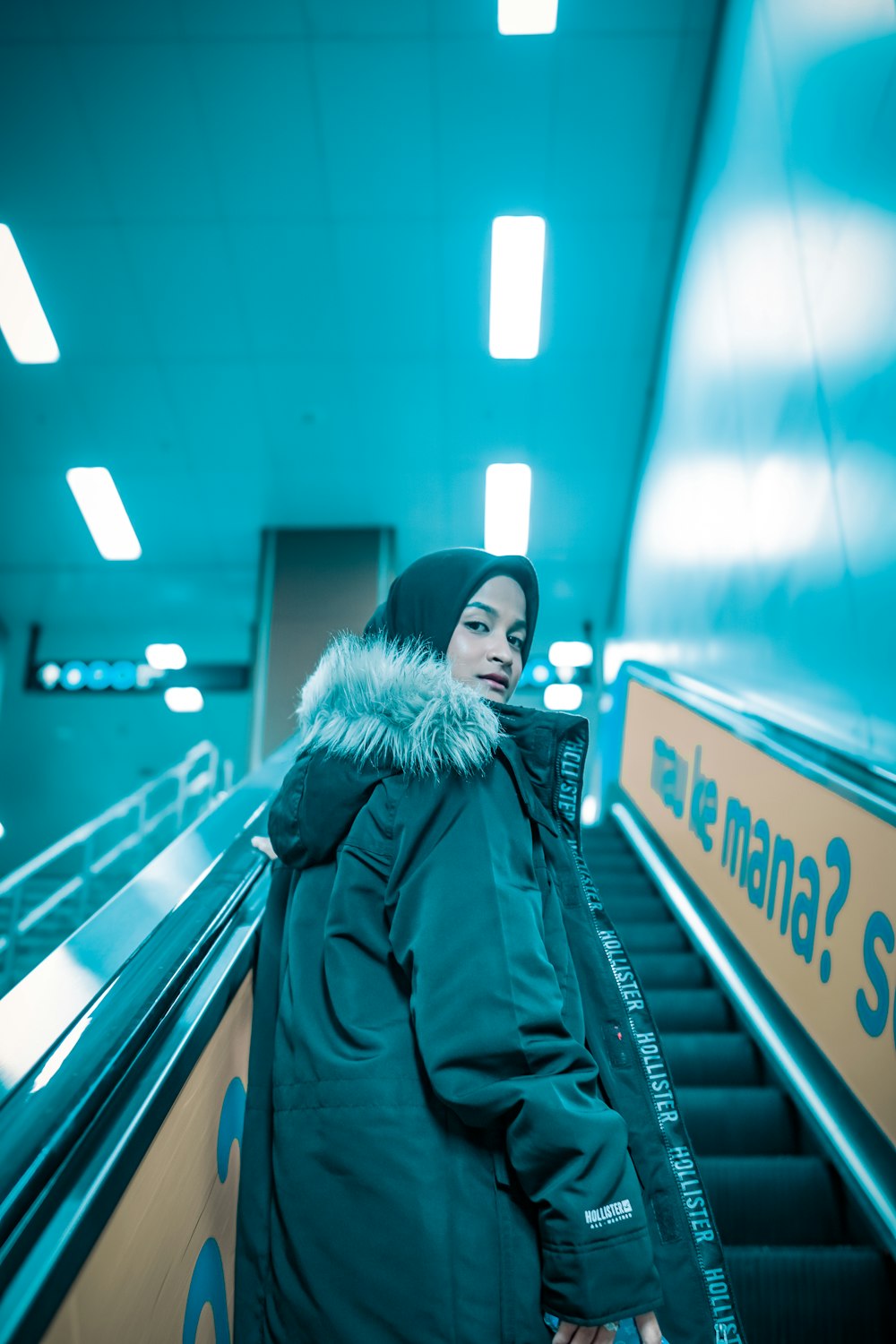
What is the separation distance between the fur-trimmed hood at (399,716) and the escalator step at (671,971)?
222cm

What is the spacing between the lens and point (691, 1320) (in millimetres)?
1129

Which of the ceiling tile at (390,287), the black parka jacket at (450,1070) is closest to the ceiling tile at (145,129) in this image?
the ceiling tile at (390,287)

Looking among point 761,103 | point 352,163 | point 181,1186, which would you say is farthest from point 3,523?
point 181,1186

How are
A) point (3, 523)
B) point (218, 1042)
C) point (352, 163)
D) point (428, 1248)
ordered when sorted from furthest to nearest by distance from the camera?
point (3, 523)
point (352, 163)
point (218, 1042)
point (428, 1248)

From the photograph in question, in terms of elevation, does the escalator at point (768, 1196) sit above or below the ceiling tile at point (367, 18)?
below

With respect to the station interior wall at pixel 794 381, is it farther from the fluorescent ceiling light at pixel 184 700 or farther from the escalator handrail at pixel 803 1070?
the fluorescent ceiling light at pixel 184 700

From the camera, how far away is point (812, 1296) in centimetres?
177

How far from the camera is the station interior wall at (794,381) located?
8.78 feet

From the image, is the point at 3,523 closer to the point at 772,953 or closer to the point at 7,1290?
the point at 772,953

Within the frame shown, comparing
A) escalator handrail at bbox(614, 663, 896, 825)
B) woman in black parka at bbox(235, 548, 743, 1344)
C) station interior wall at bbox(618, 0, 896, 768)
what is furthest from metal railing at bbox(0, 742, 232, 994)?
woman in black parka at bbox(235, 548, 743, 1344)

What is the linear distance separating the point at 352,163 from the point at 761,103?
8.59ft

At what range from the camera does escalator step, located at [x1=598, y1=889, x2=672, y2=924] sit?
4004 millimetres

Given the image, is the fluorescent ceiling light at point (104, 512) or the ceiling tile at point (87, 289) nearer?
the ceiling tile at point (87, 289)

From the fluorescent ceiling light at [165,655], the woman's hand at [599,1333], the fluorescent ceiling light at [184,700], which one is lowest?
the fluorescent ceiling light at [184,700]
